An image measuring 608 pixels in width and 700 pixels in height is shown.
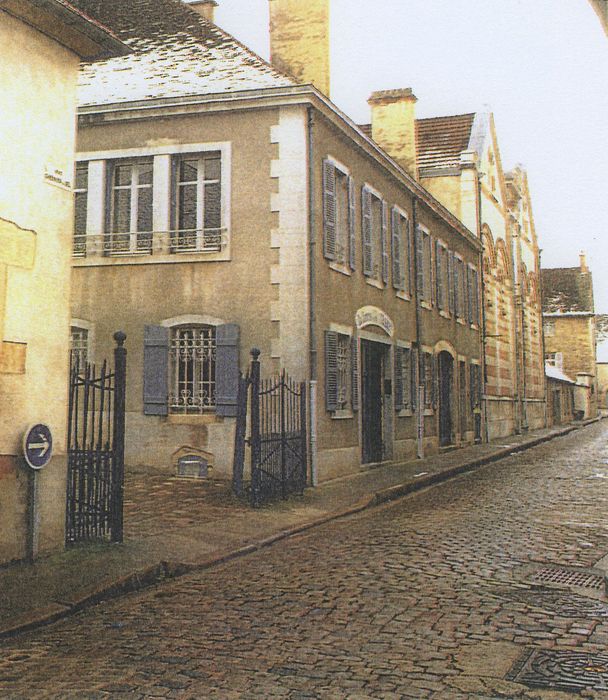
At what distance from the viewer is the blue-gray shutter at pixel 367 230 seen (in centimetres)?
1790

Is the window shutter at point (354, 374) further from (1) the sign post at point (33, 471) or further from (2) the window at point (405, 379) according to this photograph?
(1) the sign post at point (33, 471)

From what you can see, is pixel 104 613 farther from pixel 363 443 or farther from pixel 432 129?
pixel 432 129

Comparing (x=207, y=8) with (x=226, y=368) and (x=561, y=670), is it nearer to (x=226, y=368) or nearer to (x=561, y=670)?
(x=226, y=368)

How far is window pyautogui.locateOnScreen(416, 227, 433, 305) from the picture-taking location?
72.3ft

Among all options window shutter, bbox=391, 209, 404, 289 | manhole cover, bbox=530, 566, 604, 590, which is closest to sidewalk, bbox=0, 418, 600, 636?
manhole cover, bbox=530, 566, 604, 590

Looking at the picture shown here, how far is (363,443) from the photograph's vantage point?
60.7 feet

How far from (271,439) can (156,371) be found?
349cm

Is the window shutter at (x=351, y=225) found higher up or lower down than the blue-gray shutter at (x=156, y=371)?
higher up

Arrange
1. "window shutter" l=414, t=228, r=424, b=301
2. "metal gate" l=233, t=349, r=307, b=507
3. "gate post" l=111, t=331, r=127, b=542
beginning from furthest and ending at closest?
"window shutter" l=414, t=228, r=424, b=301
"metal gate" l=233, t=349, r=307, b=507
"gate post" l=111, t=331, r=127, b=542

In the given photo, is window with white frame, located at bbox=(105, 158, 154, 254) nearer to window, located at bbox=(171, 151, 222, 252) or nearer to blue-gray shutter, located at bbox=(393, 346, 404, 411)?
window, located at bbox=(171, 151, 222, 252)

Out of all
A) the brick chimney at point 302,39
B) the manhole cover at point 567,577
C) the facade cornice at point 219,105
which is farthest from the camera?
the brick chimney at point 302,39

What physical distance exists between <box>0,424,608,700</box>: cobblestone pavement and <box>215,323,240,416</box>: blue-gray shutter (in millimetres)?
5243

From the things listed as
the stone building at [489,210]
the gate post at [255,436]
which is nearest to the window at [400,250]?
the stone building at [489,210]

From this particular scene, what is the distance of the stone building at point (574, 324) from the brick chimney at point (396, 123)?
45.4 metres
